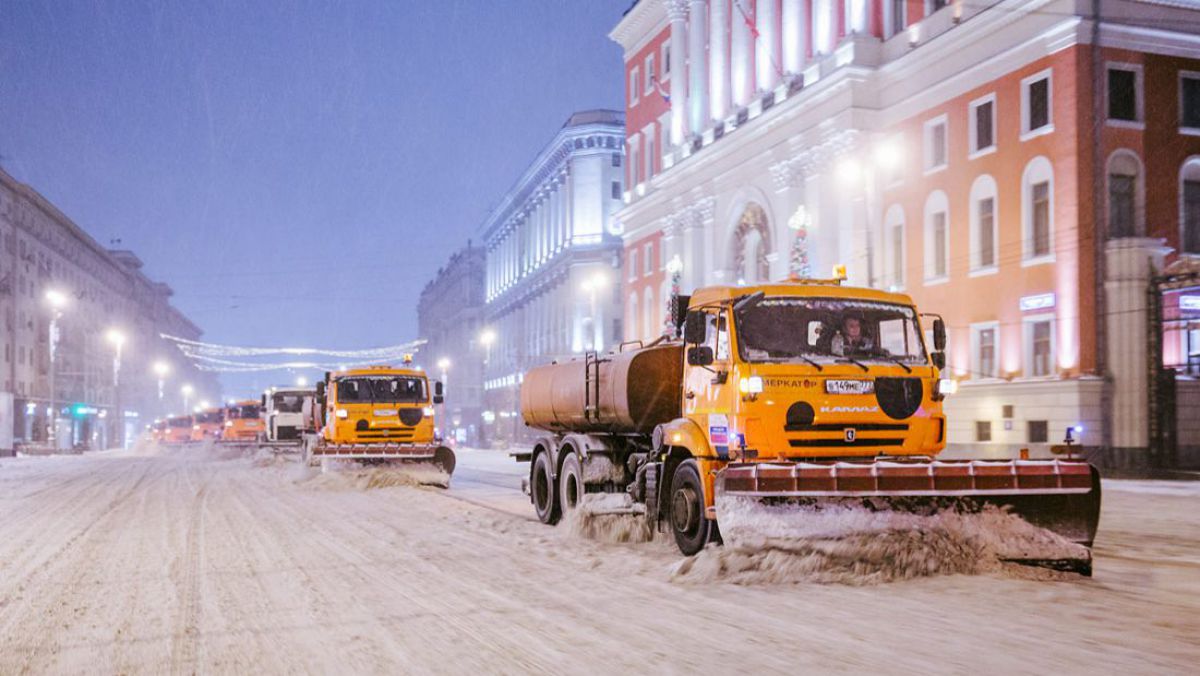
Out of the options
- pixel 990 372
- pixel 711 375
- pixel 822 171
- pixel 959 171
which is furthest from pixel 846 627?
pixel 822 171

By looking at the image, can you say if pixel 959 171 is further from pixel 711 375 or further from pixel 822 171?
pixel 711 375

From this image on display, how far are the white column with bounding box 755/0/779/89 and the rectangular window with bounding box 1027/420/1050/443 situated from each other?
898 inches

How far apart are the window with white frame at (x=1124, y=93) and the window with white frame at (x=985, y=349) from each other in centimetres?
728

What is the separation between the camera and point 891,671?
6641 mm

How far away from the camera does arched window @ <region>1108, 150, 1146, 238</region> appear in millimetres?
33656

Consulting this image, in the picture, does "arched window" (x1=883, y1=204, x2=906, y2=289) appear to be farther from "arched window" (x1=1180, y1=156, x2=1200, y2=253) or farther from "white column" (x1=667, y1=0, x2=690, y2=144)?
"white column" (x1=667, y1=0, x2=690, y2=144)

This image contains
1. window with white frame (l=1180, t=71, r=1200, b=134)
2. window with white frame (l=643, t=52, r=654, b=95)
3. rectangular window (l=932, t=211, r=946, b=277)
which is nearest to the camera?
window with white frame (l=1180, t=71, r=1200, b=134)

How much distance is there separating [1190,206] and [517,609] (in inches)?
1271

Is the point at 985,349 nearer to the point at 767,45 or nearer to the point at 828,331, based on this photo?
the point at 767,45

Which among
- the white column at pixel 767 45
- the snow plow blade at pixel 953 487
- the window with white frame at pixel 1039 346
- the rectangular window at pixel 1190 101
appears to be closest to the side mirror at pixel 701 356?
the snow plow blade at pixel 953 487

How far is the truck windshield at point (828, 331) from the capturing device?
1147cm

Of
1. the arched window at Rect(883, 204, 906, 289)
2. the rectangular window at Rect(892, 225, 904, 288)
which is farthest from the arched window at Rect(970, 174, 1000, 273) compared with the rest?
the rectangular window at Rect(892, 225, 904, 288)

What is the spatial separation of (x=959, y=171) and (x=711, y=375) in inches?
1176

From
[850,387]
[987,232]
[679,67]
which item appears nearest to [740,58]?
[679,67]
